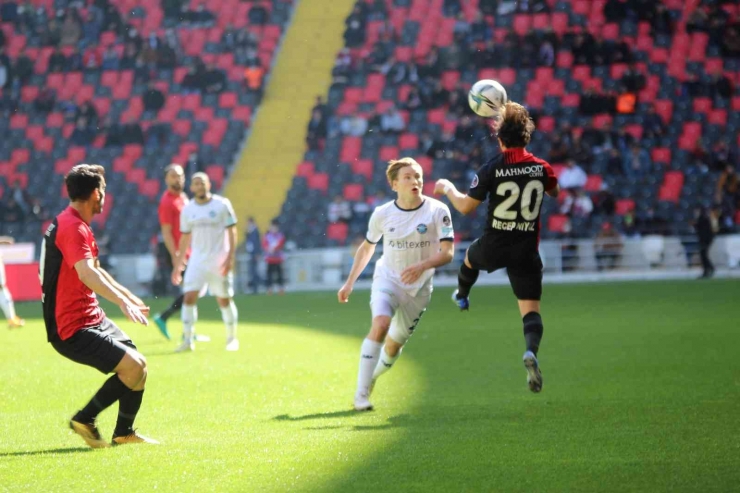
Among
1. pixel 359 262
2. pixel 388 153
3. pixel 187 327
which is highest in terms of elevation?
pixel 359 262

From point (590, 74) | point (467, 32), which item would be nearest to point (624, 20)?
point (590, 74)

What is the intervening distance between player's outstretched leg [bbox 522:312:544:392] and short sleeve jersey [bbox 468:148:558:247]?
54cm

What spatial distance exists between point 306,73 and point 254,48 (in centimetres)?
164

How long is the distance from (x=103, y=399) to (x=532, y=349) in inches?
108

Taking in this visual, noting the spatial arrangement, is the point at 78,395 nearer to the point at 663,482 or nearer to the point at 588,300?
the point at 663,482

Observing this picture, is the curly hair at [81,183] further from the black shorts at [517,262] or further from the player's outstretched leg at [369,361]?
the black shorts at [517,262]

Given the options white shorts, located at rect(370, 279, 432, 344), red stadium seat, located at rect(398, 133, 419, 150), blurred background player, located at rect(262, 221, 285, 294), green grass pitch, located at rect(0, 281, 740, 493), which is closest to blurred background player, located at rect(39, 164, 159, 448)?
green grass pitch, located at rect(0, 281, 740, 493)

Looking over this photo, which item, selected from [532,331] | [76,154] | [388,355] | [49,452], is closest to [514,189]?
[532,331]

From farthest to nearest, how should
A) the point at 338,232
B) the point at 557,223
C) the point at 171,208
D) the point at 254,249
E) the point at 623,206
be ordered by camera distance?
the point at 338,232 → the point at 623,206 → the point at 557,223 → the point at 254,249 → the point at 171,208

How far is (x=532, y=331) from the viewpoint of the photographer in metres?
7.34

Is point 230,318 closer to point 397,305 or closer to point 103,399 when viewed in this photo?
point 397,305

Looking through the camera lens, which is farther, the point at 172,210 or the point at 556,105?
the point at 556,105

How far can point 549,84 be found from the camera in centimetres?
2839

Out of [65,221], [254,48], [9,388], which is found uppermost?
[254,48]
